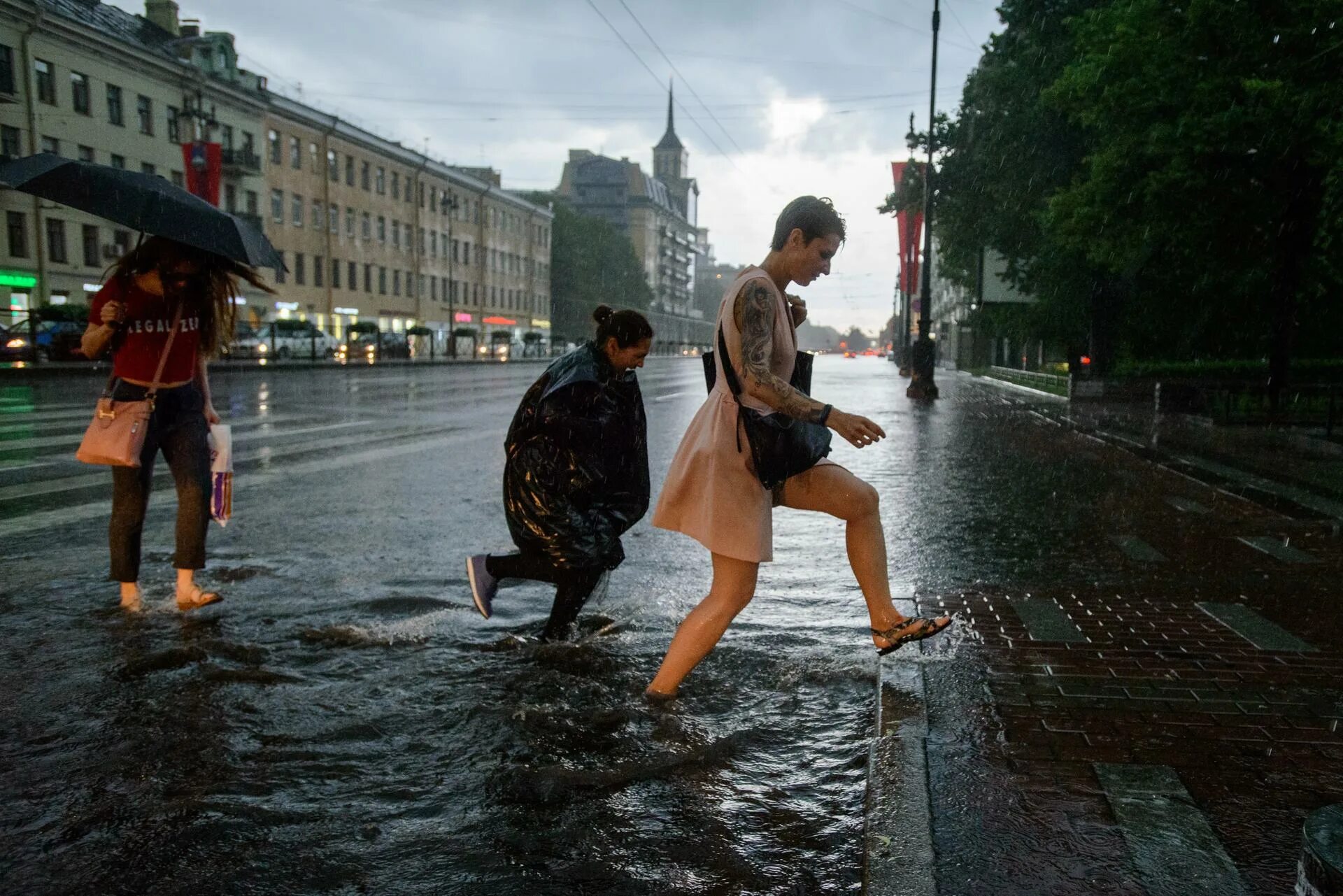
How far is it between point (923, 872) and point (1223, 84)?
1550 cm

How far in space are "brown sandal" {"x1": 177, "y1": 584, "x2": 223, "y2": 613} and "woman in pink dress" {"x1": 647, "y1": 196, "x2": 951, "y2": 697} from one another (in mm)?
2464

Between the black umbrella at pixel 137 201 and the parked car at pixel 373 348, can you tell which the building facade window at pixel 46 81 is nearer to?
the parked car at pixel 373 348

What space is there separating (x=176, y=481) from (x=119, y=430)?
34 centimetres

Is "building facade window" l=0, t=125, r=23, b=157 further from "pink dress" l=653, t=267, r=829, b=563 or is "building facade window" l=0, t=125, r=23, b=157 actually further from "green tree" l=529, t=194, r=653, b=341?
"green tree" l=529, t=194, r=653, b=341

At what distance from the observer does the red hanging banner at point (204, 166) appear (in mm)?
33812

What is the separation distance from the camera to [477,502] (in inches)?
335

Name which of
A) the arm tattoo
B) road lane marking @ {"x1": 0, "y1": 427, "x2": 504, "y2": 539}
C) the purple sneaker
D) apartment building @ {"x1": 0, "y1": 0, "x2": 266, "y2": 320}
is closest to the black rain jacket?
the purple sneaker

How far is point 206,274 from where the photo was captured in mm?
→ 5125

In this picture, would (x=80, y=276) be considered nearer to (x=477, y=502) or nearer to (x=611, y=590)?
(x=477, y=502)

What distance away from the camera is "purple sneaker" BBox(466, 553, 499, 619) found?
4.66m

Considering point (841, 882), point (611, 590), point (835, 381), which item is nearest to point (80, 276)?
point (835, 381)

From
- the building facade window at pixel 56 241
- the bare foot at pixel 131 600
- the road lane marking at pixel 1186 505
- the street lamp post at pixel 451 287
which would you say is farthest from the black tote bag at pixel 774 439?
the street lamp post at pixel 451 287

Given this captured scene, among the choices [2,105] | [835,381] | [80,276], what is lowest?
[835,381]

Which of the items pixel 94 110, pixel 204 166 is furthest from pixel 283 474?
pixel 94 110
